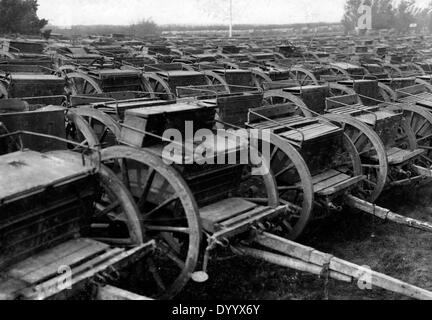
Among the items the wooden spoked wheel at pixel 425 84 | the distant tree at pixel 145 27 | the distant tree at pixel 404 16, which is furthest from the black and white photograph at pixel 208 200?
the distant tree at pixel 404 16

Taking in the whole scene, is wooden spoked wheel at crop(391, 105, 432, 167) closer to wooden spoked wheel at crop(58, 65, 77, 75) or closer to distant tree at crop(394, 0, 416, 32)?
wooden spoked wheel at crop(58, 65, 77, 75)

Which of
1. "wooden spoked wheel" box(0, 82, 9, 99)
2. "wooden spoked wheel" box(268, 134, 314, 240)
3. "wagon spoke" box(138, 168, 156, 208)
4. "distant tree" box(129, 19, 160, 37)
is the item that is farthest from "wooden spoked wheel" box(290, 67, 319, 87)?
"distant tree" box(129, 19, 160, 37)

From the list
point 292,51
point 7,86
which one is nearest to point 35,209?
point 7,86

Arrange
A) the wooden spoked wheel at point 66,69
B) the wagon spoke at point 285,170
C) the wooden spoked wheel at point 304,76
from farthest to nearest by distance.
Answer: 1. the wooden spoked wheel at point 304,76
2. the wooden spoked wheel at point 66,69
3. the wagon spoke at point 285,170

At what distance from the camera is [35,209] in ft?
13.2

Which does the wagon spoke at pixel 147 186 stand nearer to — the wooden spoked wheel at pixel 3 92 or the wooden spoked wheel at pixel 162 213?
the wooden spoked wheel at pixel 162 213

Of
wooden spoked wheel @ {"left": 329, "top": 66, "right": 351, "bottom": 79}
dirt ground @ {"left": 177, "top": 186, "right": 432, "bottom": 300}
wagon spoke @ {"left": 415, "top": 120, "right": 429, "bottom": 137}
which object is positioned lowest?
dirt ground @ {"left": 177, "top": 186, "right": 432, "bottom": 300}

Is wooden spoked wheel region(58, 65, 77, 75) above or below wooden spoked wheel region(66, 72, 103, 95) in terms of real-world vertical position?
above

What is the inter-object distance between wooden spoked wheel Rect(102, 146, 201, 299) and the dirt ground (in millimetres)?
447

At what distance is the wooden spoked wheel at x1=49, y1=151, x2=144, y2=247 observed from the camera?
14.2ft

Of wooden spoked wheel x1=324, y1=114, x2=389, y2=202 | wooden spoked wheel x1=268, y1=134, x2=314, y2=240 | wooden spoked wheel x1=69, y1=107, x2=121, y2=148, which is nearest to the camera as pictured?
wooden spoked wheel x1=268, y1=134, x2=314, y2=240

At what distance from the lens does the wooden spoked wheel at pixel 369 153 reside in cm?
684

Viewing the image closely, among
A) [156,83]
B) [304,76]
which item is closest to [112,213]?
[156,83]

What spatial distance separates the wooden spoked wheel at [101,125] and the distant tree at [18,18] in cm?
2204
